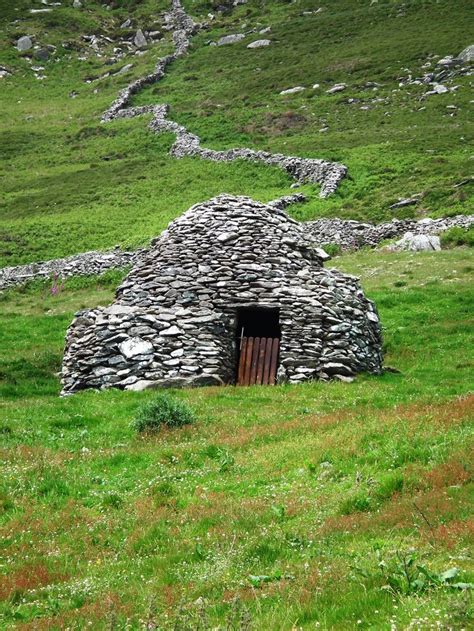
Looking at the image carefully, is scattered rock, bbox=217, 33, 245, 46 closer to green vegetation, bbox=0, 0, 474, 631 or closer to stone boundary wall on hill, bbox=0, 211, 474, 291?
green vegetation, bbox=0, 0, 474, 631

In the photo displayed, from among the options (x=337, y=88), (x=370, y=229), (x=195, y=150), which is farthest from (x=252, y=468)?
(x=337, y=88)

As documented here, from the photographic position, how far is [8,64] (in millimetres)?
117938

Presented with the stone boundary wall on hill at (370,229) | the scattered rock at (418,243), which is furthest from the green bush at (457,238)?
the stone boundary wall on hill at (370,229)

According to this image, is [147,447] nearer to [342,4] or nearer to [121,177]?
[121,177]

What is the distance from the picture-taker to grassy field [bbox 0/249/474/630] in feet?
22.9

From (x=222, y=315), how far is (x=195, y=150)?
4838 cm

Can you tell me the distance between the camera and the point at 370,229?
4306 cm

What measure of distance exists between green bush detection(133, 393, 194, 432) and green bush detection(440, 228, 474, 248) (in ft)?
87.4

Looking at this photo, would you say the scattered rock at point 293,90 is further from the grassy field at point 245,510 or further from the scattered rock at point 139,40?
the grassy field at point 245,510

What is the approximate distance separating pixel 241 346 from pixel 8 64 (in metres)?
112

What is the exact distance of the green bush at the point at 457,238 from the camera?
38.2 m

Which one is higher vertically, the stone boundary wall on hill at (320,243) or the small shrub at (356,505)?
the small shrub at (356,505)

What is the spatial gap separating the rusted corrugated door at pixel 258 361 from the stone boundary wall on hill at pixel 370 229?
1905cm

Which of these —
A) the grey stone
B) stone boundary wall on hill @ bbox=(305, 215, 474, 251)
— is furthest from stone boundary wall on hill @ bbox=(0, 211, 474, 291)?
the grey stone
